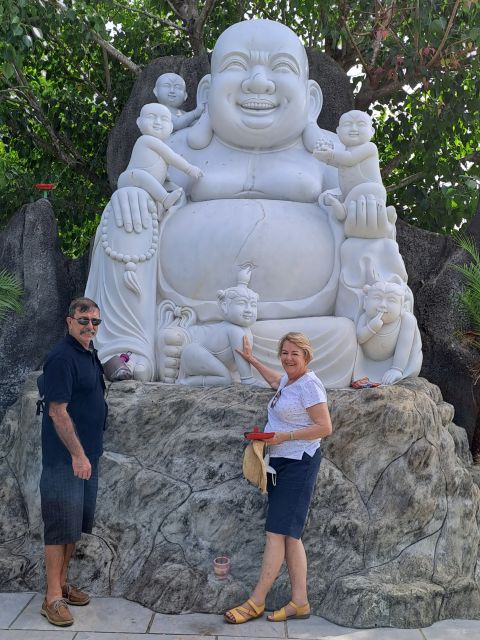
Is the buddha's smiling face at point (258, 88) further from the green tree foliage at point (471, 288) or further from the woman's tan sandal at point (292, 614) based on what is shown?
the woman's tan sandal at point (292, 614)

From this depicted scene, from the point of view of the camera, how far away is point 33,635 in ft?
11.5

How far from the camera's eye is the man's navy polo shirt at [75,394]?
11.6ft

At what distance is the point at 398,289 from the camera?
4.92 metres

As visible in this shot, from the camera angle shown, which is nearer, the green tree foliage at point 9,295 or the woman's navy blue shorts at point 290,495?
the woman's navy blue shorts at point 290,495

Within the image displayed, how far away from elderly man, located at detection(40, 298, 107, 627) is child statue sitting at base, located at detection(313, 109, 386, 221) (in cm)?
216

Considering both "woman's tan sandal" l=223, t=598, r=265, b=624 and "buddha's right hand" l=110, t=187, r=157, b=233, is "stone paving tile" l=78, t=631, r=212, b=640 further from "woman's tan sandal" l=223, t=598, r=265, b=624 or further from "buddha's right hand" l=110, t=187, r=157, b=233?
"buddha's right hand" l=110, t=187, r=157, b=233

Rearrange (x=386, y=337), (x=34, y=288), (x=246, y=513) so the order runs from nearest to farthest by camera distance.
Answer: (x=246, y=513) → (x=386, y=337) → (x=34, y=288)

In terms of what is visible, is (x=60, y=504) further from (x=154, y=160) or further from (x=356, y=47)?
(x=356, y=47)

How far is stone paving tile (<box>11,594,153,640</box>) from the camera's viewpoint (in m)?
3.63

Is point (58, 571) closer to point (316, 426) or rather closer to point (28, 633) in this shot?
point (28, 633)

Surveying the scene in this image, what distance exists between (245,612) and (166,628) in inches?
13.7

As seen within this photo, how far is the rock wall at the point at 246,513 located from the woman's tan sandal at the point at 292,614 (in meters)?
0.15

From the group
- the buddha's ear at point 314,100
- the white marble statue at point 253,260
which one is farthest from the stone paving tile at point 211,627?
the buddha's ear at point 314,100

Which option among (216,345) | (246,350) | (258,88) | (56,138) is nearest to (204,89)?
(258,88)
